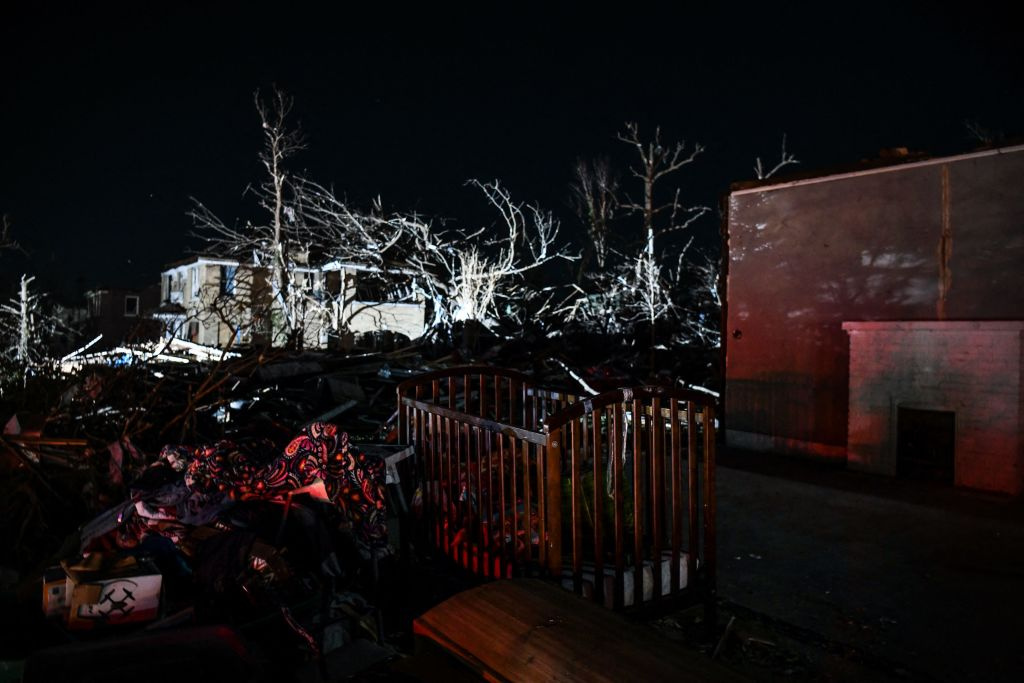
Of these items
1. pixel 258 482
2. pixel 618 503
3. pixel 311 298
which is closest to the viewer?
pixel 618 503

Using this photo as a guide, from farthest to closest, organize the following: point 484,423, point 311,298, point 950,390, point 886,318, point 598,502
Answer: point 311,298 → point 886,318 → point 950,390 → point 484,423 → point 598,502

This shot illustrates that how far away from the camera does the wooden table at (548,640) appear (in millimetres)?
1978

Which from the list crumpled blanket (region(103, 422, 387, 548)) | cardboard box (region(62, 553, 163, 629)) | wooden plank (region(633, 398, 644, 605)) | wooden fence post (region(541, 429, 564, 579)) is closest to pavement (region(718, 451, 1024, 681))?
wooden plank (region(633, 398, 644, 605))

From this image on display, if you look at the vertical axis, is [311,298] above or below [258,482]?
above

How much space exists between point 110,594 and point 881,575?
16.4 feet

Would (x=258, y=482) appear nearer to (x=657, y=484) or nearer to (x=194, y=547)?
(x=194, y=547)

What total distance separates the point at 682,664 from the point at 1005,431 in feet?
25.4

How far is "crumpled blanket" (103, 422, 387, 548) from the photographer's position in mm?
3822

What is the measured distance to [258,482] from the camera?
4098 mm

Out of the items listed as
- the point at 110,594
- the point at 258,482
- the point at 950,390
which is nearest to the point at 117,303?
the point at 258,482

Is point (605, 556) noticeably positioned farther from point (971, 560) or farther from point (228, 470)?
point (971, 560)

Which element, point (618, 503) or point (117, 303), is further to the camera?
point (117, 303)

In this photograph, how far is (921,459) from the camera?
8359mm

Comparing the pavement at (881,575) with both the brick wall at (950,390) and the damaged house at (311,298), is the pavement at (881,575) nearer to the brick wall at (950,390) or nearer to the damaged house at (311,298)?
the brick wall at (950,390)
